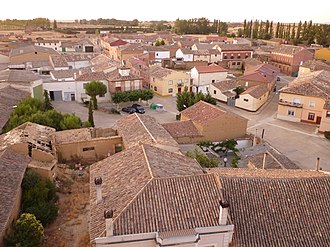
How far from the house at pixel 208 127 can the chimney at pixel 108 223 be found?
19.9 metres

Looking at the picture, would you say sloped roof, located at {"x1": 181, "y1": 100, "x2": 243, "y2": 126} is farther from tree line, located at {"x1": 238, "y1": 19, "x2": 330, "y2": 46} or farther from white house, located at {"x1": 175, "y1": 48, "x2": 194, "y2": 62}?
tree line, located at {"x1": 238, "y1": 19, "x2": 330, "y2": 46}

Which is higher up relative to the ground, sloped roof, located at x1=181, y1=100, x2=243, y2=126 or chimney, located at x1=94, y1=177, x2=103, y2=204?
chimney, located at x1=94, y1=177, x2=103, y2=204

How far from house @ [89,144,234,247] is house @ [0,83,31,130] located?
63.5 feet

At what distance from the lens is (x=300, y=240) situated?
1480 cm

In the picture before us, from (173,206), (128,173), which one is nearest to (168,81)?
(128,173)

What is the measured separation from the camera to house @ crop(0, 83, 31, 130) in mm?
34031

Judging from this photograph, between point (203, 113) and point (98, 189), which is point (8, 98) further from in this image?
point (98, 189)

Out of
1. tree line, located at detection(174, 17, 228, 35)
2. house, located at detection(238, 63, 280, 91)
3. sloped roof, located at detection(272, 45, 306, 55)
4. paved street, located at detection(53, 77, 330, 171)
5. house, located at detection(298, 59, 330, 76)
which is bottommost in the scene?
paved street, located at detection(53, 77, 330, 171)

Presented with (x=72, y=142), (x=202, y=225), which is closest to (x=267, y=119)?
(x=72, y=142)

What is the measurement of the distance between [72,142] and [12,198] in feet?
33.1

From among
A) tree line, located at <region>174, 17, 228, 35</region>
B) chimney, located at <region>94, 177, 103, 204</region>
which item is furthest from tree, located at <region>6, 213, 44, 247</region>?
tree line, located at <region>174, 17, 228, 35</region>

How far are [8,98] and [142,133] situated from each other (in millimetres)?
18603

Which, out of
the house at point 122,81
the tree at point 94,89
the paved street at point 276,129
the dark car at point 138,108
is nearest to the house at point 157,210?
the paved street at point 276,129

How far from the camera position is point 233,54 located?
81.1 metres
